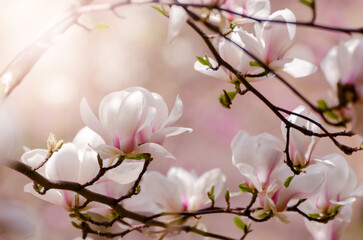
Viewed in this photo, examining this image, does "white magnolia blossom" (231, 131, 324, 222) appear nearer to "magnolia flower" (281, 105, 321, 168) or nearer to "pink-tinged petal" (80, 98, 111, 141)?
"magnolia flower" (281, 105, 321, 168)

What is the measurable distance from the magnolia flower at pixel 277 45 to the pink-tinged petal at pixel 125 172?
19 centimetres

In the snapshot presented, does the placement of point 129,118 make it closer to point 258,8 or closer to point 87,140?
point 87,140

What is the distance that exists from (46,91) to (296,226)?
1.75 meters

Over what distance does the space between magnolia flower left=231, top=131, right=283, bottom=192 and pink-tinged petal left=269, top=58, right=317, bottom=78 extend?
0.28 ft

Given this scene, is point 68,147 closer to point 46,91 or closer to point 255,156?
point 255,156

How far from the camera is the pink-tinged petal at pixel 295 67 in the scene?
1.90ft

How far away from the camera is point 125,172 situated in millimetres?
611

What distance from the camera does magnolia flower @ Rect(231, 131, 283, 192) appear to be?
0.62 metres

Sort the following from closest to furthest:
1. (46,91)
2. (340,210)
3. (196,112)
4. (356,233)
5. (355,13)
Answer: (340,210)
(356,233)
(46,91)
(196,112)
(355,13)

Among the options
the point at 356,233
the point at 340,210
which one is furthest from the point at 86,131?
the point at 356,233

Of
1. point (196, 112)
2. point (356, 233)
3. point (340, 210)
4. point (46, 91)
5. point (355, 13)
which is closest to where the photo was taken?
point (340, 210)

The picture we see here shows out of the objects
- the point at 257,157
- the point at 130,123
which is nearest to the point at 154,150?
the point at 130,123

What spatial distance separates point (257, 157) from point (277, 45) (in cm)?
14

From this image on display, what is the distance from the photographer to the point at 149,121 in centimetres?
56
